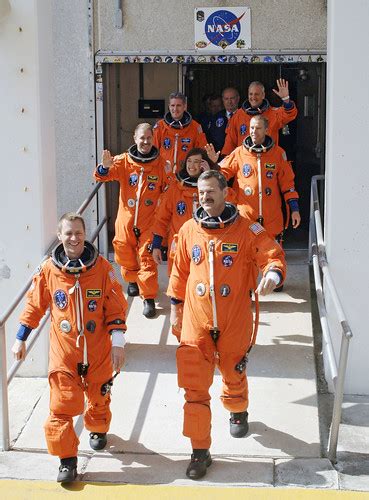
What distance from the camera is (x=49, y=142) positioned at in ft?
23.8

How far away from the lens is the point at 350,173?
672 centimetres

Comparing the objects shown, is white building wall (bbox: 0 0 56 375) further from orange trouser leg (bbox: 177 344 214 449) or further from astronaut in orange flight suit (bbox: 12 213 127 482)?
orange trouser leg (bbox: 177 344 214 449)

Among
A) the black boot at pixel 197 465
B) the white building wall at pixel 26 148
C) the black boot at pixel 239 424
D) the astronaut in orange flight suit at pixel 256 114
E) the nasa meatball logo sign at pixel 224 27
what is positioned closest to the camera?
the black boot at pixel 197 465

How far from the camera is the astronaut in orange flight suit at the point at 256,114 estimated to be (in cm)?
883

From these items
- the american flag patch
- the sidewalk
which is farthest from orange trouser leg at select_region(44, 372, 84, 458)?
the american flag patch

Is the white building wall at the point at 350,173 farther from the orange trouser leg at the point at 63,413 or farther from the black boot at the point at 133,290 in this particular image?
the orange trouser leg at the point at 63,413

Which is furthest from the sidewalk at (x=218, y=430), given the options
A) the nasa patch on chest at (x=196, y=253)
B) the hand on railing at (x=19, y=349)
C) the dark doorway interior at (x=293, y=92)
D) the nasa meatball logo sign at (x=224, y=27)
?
the dark doorway interior at (x=293, y=92)

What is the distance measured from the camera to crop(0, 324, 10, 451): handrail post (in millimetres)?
5832

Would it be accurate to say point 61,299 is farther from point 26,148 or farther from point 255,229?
point 26,148

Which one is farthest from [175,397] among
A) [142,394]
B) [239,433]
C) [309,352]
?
[309,352]

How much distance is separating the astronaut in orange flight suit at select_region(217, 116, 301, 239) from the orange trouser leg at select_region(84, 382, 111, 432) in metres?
Answer: 2.64

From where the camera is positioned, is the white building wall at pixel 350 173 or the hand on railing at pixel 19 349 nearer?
the hand on railing at pixel 19 349

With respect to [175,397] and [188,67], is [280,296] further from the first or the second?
[188,67]

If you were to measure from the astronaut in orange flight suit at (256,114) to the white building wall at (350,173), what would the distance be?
1.98 m
